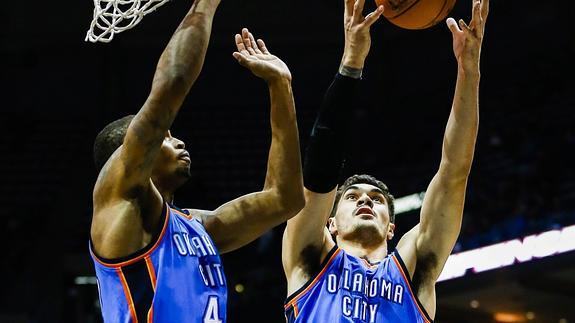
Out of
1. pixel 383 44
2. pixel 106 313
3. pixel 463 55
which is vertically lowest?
pixel 106 313

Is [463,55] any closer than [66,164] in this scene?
Yes

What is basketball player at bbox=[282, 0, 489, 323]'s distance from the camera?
3512mm

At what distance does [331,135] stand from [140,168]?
36.5 inches

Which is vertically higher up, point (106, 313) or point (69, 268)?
point (69, 268)

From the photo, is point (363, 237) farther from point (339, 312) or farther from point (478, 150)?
point (478, 150)

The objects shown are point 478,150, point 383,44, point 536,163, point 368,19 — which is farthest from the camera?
point 383,44

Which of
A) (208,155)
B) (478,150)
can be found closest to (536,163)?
(478,150)

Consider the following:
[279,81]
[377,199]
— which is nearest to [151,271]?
[279,81]

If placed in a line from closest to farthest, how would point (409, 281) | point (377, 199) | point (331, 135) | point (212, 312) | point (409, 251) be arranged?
point (212, 312) → point (331, 135) → point (409, 281) → point (409, 251) → point (377, 199)

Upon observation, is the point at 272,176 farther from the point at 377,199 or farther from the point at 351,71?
the point at 377,199

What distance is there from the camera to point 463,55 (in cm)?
388

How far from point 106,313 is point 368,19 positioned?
1.45 meters

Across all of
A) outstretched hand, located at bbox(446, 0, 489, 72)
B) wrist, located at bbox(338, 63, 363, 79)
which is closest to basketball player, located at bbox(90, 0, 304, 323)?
wrist, located at bbox(338, 63, 363, 79)

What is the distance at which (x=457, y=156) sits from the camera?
388 centimetres
